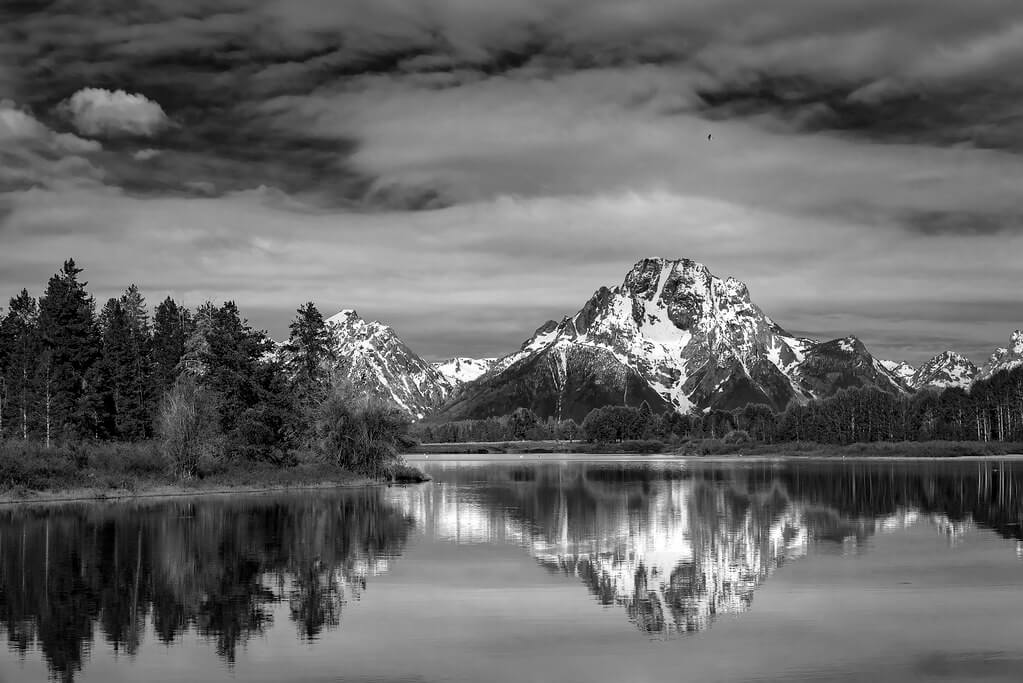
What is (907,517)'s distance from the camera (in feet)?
226

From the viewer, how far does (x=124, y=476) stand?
88.2 meters

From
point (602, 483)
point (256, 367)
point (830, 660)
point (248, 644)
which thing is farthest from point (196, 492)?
point (830, 660)

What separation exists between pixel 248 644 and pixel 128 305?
146 meters

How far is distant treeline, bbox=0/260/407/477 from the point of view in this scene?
101m

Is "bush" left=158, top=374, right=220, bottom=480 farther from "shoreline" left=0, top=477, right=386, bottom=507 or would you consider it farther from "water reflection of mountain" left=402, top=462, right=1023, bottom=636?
"water reflection of mountain" left=402, top=462, right=1023, bottom=636

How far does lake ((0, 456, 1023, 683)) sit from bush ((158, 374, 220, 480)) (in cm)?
1756

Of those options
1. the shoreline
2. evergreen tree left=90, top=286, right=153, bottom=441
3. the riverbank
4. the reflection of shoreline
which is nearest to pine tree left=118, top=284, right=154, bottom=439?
evergreen tree left=90, top=286, right=153, bottom=441

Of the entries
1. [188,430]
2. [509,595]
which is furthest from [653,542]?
[188,430]

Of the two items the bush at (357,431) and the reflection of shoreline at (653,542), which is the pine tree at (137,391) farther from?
the reflection of shoreline at (653,542)

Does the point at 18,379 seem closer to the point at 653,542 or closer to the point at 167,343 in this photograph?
the point at 167,343

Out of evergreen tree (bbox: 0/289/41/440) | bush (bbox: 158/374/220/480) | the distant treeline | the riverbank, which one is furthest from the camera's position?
evergreen tree (bbox: 0/289/41/440)

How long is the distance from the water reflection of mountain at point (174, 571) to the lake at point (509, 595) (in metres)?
0.14

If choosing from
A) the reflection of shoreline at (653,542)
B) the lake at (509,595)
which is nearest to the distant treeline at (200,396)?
the reflection of shoreline at (653,542)

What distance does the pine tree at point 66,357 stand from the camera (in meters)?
106
